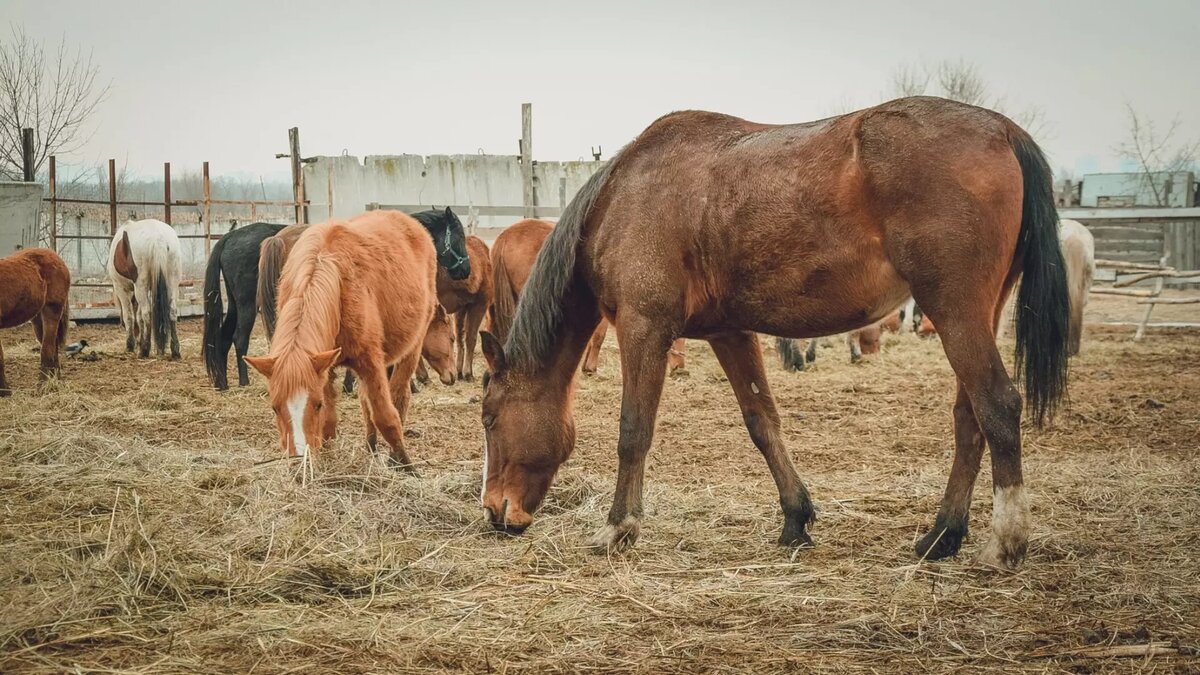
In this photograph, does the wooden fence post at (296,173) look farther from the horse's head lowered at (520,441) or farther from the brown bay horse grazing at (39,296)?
the horse's head lowered at (520,441)

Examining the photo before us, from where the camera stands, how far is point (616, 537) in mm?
4281

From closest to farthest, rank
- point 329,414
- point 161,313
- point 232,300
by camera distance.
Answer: point 329,414 < point 232,300 < point 161,313

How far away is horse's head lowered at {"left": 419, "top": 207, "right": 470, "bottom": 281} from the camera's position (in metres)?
11.4

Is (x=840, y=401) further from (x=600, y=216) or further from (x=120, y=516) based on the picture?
(x=120, y=516)

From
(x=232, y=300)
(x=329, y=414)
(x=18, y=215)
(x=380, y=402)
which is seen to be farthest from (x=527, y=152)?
(x=329, y=414)

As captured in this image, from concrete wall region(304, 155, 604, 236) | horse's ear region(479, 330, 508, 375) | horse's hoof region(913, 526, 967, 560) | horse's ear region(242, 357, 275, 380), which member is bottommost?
horse's hoof region(913, 526, 967, 560)

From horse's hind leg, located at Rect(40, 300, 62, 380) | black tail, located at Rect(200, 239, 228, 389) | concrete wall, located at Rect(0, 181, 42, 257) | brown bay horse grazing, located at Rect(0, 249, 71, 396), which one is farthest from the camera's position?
concrete wall, located at Rect(0, 181, 42, 257)

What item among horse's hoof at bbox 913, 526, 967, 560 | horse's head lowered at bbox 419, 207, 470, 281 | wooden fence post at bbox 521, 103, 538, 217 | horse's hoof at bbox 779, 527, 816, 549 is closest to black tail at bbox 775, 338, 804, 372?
horse's head lowered at bbox 419, 207, 470, 281

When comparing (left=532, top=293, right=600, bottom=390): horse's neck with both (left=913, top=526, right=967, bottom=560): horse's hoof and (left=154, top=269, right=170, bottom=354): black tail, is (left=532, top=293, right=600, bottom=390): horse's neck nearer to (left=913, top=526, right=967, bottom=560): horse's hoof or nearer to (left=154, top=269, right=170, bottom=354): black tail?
(left=913, top=526, right=967, bottom=560): horse's hoof

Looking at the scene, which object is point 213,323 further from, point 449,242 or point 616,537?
point 616,537

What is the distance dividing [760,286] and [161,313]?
11.1 metres

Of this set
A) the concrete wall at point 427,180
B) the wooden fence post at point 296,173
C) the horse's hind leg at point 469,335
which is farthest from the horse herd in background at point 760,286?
the concrete wall at point 427,180

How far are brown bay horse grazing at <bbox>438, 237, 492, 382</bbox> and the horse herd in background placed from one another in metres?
6.02

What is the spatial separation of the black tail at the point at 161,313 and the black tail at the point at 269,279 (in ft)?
18.4
